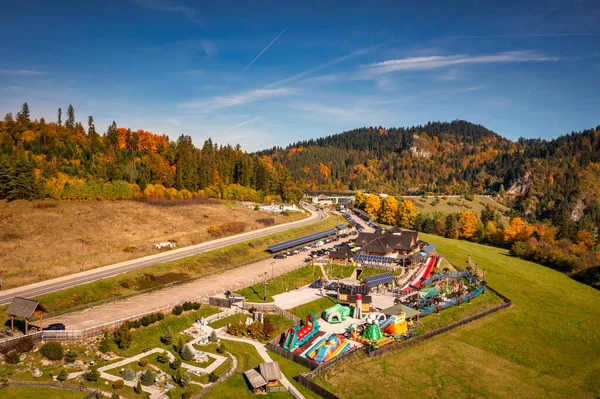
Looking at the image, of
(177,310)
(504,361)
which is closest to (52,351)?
(177,310)

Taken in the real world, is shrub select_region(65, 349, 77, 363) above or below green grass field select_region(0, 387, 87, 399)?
above

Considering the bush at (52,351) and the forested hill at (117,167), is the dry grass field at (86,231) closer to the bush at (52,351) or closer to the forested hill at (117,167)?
the forested hill at (117,167)

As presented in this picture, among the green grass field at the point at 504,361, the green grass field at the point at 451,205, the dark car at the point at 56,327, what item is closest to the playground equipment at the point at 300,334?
the green grass field at the point at 504,361

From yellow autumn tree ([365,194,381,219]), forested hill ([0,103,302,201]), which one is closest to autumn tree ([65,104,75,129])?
forested hill ([0,103,302,201])

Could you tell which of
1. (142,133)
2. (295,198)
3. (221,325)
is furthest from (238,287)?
(142,133)

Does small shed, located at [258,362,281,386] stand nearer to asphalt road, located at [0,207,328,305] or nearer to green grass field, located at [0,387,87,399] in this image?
green grass field, located at [0,387,87,399]

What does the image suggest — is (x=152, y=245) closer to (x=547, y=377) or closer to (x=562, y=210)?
(x=547, y=377)
